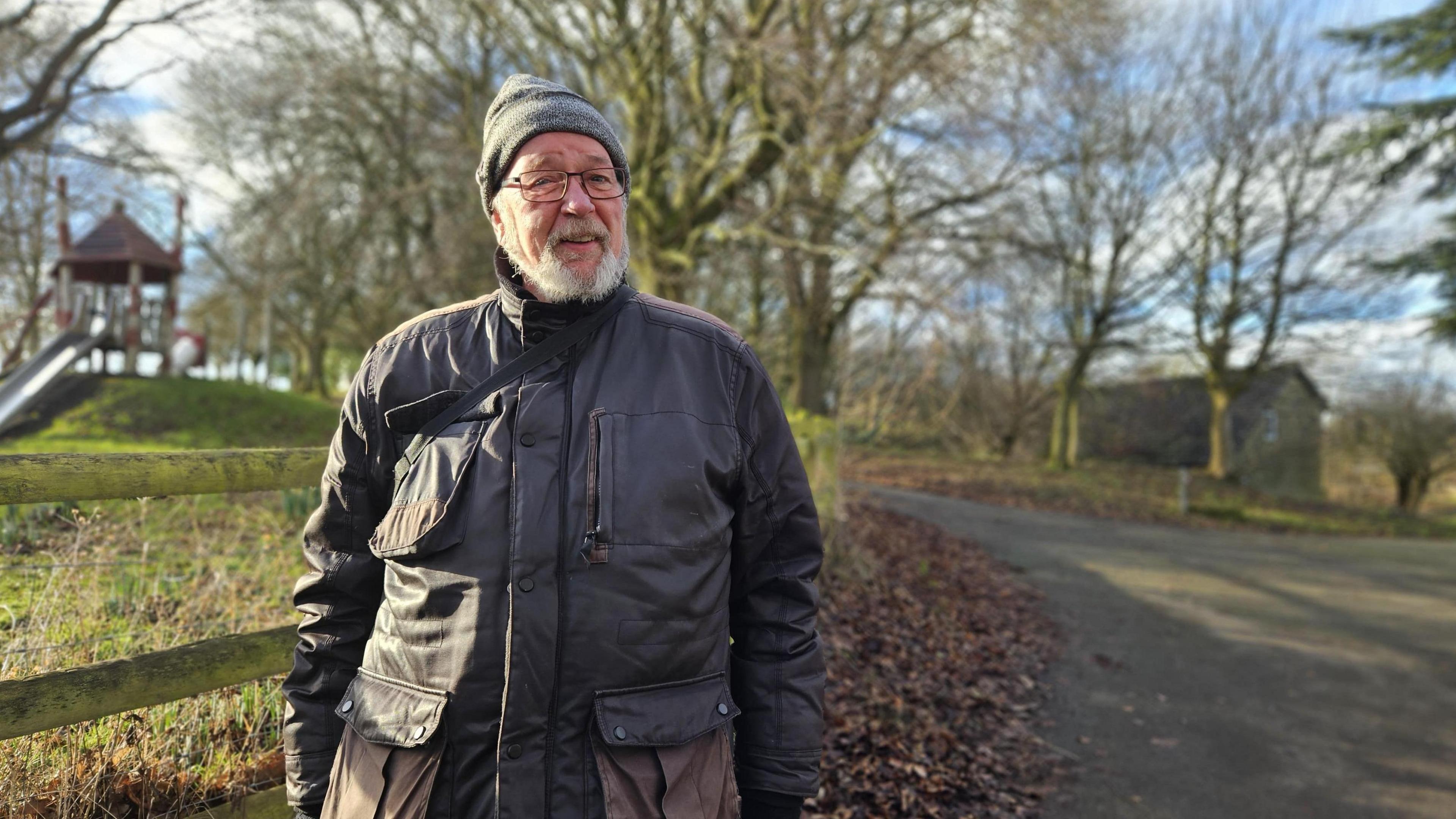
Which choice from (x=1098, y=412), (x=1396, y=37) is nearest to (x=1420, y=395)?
(x=1098, y=412)

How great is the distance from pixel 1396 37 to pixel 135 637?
857 inches

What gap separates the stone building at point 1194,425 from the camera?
32031 millimetres

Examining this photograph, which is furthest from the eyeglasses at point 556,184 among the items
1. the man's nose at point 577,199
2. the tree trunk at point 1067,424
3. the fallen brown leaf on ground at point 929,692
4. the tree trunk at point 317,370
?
the tree trunk at point 1067,424

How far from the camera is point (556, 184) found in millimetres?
2051

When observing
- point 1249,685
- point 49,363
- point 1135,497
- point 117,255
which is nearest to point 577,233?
point 1249,685

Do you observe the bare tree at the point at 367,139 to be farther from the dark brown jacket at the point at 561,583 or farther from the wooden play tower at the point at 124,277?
the dark brown jacket at the point at 561,583

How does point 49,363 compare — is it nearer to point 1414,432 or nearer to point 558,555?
point 558,555

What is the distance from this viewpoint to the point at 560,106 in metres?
2.08

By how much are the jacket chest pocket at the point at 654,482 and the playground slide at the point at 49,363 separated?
11.7 m

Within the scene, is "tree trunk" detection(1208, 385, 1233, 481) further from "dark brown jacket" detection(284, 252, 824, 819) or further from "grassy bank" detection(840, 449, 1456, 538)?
"dark brown jacket" detection(284, 252, 824, 819)

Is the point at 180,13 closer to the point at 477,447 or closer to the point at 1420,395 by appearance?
the point at 477,447

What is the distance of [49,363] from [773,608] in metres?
14.7

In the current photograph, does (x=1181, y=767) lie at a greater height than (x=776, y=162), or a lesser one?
lesser

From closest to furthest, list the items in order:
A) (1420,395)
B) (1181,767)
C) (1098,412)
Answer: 1. (1181,767)
2. (1420,395)
3. (1098,412)
